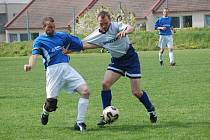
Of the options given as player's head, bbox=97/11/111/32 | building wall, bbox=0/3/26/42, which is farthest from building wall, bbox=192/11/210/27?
player's head, bbox=97/11/111/32

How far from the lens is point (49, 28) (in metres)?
9.16

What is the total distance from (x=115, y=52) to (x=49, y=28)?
1.09m

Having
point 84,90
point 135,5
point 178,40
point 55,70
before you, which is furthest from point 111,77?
point 135,5

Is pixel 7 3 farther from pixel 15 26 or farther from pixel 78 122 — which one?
pixel 78 122

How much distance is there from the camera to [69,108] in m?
11.6

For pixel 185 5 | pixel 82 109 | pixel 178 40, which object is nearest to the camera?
pixel 82 109

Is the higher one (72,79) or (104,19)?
(104,19)

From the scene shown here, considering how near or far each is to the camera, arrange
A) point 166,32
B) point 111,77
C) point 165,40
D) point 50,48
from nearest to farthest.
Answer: point 50,48 → point 111,77 → point 166,32 → point 165,40

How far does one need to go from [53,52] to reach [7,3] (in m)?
68.4

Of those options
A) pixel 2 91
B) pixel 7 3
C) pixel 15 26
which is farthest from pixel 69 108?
pixel 7 3

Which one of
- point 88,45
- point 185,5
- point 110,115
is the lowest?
point 110,115

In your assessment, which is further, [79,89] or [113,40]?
[113,40]

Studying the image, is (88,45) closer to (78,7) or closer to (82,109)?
(82,109)

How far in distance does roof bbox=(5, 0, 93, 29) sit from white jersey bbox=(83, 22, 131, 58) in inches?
2190
